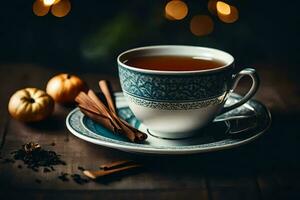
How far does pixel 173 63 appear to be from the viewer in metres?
1.09

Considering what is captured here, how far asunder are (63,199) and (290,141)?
0.42 metres

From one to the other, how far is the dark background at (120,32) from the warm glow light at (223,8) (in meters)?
0.02

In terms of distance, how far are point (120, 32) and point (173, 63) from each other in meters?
0.48

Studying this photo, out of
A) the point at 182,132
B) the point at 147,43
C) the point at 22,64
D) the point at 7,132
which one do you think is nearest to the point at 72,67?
the point at 22,64

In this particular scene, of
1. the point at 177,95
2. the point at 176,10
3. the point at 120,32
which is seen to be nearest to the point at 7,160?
the point at 177,95

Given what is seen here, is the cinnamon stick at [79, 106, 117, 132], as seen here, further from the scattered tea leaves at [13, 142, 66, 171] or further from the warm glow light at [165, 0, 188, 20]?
the warm glow light at [165, 0, 188, 20]

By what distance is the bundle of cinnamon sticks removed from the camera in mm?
1004

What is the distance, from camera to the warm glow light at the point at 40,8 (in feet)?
5.29

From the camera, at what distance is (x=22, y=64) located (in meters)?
1.55

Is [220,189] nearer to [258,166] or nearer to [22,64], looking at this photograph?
[258,166]

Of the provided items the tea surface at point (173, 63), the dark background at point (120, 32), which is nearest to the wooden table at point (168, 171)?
the tea surface at point (173, 63)

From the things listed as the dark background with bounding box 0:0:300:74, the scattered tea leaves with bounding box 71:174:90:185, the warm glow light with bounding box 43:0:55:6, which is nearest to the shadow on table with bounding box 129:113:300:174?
the scattered tea leaves with bounding box 71:174:90:185

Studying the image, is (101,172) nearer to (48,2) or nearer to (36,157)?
(36,157)

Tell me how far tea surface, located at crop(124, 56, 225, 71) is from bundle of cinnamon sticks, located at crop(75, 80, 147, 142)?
10 cm
